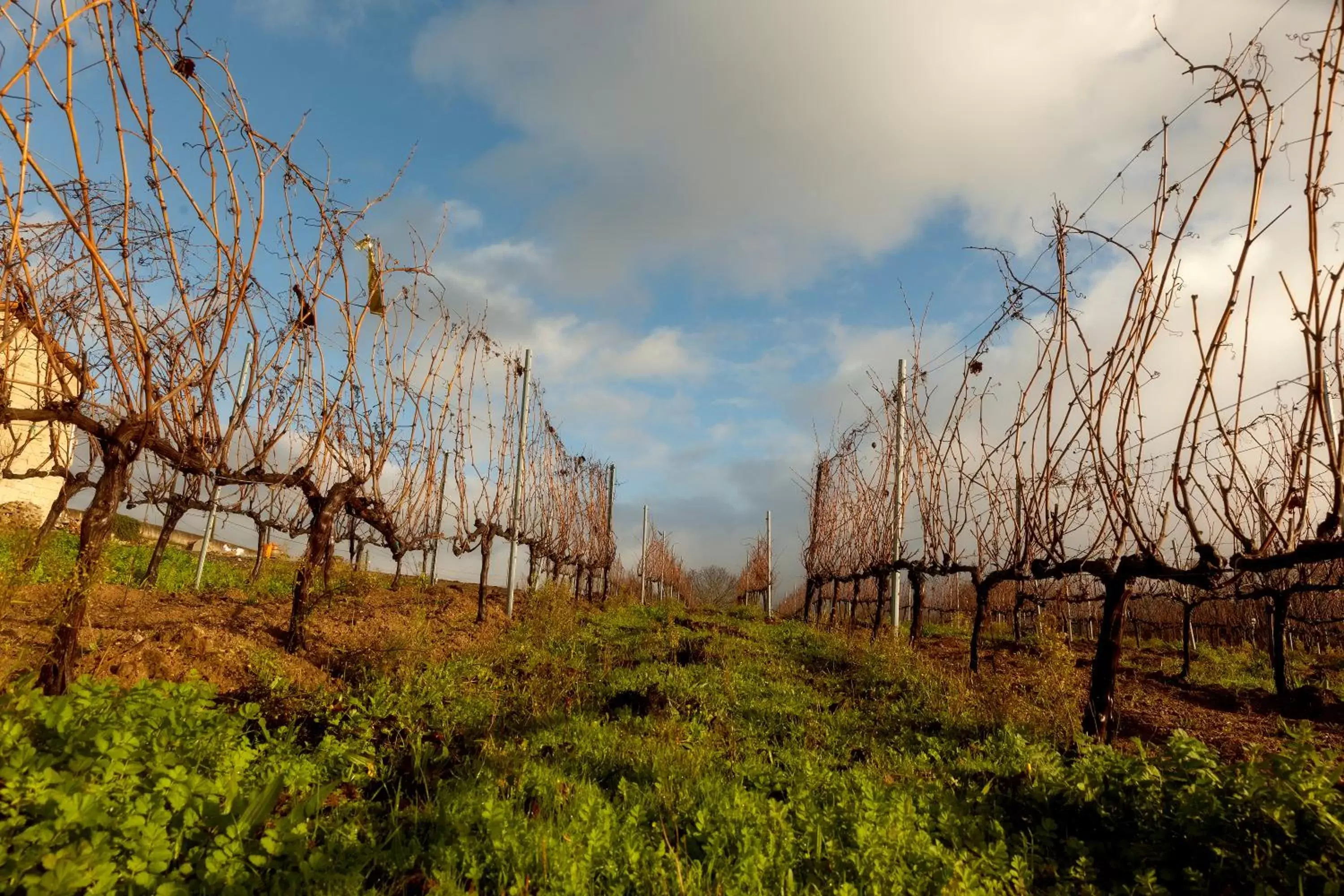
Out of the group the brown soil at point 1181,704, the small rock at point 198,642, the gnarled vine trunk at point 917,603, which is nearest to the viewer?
the small rock at point 198,642

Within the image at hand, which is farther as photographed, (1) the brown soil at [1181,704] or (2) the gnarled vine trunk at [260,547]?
(2) the gnarled vine trunk at [260,547]

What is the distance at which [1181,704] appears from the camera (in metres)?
7.02

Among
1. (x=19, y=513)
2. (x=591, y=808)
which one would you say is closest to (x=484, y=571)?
(x=591, y=808)

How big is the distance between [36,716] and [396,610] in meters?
6.45

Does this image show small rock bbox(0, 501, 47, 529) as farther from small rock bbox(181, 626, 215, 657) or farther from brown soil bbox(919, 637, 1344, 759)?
brown soil bbox(919, 637, 1344, 759)

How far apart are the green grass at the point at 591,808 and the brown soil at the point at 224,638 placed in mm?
693

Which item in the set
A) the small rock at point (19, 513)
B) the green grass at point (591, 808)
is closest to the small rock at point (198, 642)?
the green grass at point (591, 808)

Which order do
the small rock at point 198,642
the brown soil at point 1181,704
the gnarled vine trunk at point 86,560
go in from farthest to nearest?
the brown soil at point 1181,704
the small rock at point 198,642
the gnarled vine trunk at point 86,560

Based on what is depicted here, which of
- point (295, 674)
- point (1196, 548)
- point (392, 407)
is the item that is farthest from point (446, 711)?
point (1196, 548)

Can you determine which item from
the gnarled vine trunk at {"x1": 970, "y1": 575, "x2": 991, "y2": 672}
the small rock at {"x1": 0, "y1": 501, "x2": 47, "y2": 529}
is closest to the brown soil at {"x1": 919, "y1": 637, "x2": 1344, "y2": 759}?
the gnarled vine trunk at {"x1": 970, "y1": 575, "x2": 991, "y2": 672}

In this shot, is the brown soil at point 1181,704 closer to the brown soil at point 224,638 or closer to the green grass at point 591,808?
the green grass at point 591,808

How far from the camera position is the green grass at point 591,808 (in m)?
2.25

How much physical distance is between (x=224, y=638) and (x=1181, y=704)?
30.0 ft

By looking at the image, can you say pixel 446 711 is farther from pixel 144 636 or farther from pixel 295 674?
pixel 144 636
